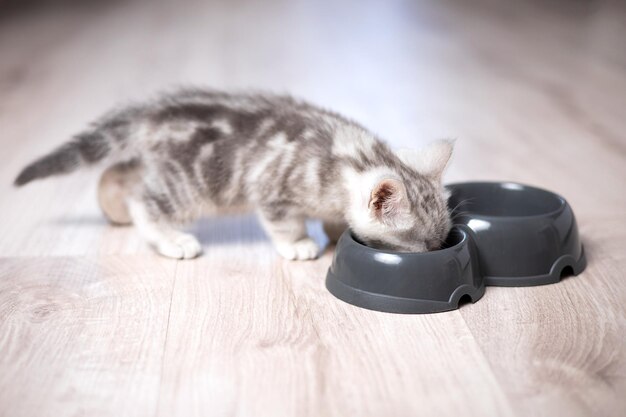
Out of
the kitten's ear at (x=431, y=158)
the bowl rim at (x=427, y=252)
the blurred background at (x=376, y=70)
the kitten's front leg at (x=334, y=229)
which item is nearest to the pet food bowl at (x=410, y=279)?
the bowl rim at (x=427, y=252)

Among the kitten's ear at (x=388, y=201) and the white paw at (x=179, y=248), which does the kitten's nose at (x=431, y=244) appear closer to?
the kitten's ear at (x=388, y=201)

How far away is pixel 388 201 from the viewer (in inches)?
86.4

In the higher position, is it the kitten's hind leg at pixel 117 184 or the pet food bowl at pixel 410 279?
the pet food bowl at pixel 410 279

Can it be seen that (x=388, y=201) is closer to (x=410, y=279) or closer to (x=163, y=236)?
(x=410, y=279)

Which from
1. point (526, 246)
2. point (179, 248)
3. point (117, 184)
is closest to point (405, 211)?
point (526, 246)

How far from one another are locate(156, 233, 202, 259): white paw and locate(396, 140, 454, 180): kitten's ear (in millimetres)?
646

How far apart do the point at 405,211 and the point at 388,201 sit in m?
0.05

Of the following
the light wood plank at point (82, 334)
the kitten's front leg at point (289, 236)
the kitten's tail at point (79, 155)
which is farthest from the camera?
the kitten's tail at point (79, 155)

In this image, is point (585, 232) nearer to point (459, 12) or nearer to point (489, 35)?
point (489, 35)

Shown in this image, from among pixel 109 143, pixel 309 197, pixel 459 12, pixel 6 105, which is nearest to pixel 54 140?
pixel 6 105

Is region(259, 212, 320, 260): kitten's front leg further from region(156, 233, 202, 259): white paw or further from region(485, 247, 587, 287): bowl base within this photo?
region(485, 247, 587, 287): bowl base

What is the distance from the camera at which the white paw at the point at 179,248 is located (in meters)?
2.50

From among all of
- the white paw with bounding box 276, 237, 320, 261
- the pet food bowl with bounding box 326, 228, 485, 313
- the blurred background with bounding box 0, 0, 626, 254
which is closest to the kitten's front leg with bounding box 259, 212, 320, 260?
the white paw with bounding box 276, 237, 320, 261

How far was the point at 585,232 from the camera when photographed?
103 inches
